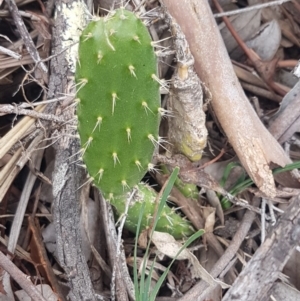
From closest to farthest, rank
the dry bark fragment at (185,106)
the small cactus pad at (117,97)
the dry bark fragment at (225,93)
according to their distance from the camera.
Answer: the small cactus pad at (117,97) < the dry bark fragment at (185,106) < the dry bark fragment at (225,93)

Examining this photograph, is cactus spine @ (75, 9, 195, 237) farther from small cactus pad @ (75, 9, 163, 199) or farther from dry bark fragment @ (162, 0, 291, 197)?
dry bark fragment @ (162, 0, 291, 197)

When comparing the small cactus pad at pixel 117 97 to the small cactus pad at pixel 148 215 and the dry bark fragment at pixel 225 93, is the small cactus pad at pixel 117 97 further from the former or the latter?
the dry bark fragment at pixel 225 93

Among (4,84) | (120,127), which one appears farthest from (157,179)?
(4,84)

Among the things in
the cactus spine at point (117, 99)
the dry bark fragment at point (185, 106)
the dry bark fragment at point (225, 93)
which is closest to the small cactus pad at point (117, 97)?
the cactus spine at point (117, 99)

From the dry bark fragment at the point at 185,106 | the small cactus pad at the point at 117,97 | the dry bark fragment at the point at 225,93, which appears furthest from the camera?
the dry bark fragment at the point at 225,93

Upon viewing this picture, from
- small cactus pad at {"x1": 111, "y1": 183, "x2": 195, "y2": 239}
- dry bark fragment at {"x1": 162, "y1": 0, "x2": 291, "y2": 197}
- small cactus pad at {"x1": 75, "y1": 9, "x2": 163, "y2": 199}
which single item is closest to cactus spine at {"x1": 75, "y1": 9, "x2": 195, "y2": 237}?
small cactus pad at {"x1": 75, "y1": 9, "x2": 163, "y2": 199}

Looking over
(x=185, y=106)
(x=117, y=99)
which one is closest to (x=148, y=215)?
(x=185, y=106)

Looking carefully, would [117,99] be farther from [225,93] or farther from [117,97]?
[225,93]

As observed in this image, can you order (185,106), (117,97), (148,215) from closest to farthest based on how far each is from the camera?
(117,97) < (185,106) < (148,215)
